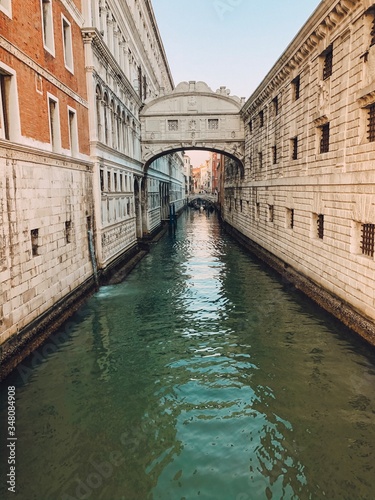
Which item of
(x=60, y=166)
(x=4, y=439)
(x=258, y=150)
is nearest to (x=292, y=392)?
(x=4, y=439)

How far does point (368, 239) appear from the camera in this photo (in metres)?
9.37

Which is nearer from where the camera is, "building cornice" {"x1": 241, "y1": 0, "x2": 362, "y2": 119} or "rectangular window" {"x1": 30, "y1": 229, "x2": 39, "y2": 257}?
"rectangular window" {"x1": 30, "y1": 229, "x2": 39, "y2": 257}

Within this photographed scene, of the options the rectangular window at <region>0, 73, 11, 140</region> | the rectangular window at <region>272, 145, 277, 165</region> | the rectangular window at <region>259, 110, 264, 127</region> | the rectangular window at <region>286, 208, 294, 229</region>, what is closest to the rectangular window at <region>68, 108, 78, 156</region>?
the rectangular window at <region>0, 73, 11, 140</region>

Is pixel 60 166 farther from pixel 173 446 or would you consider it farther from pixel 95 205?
pixel 173 446

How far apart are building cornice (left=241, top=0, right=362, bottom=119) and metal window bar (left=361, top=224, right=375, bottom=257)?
18.3ft

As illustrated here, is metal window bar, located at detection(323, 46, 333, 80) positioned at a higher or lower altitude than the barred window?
higher

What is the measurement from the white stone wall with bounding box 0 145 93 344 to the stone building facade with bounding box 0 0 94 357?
0.07 feet

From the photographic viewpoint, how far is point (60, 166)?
11180 mm

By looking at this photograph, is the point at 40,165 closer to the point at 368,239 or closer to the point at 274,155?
the point at 368,239

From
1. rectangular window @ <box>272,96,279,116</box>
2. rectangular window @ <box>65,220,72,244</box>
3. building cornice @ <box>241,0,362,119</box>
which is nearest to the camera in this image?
building cornice @ <box>241,0,362,119</box>

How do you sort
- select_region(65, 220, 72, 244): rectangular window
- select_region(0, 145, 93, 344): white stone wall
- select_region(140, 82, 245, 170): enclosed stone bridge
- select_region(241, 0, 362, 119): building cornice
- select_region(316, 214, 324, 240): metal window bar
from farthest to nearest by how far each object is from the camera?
1. select_region(140, 82, 245, 170): enclosed stone bridge
2. select_region(316, 214, 324, 240): metal window bar
3. select_region(65, 220, 72, 244): rectangular window
4. select_region(241, 0, 362, 119): building cornice
5. select_region(0, 145, 93, 344): white stone wall

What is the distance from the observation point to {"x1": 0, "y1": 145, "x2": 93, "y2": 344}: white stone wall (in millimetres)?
7852

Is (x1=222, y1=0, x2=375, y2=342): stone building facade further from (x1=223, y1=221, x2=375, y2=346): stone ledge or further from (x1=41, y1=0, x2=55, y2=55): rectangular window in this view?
(x1=41, y1=0, x2=55, y2=55): rectangular window

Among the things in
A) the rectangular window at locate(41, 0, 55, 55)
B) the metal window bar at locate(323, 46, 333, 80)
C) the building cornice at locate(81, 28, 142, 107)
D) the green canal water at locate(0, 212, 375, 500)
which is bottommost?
the green canal water at locate(0, 212, 375, 500)
